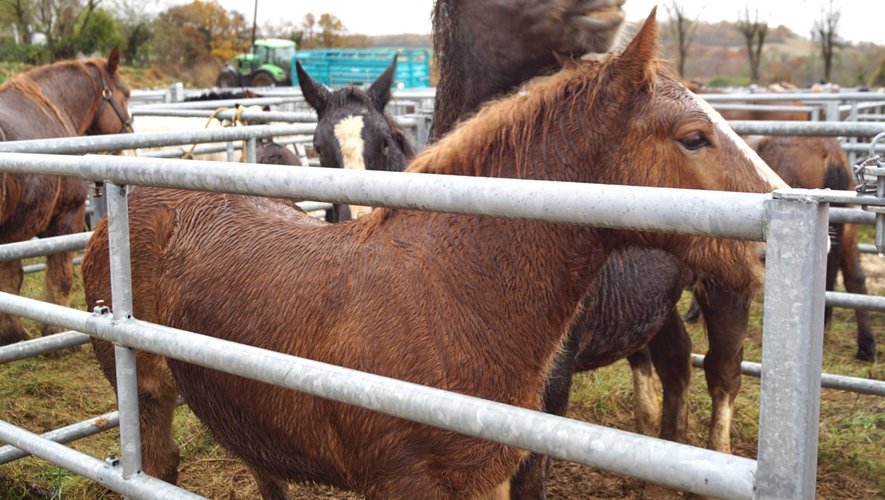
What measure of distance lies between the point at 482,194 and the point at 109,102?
7.07 m

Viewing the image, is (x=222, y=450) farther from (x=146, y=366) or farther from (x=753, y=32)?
Answer: (x=753, y=32)

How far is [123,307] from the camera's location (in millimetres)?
1955

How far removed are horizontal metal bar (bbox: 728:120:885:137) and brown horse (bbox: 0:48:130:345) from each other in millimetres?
4393

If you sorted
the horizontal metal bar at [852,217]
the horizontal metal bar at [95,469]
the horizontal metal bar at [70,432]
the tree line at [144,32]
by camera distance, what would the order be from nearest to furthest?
1. the horizontal metal bar at [95,469]
2. the horizontal metal bar at [852,217]
3. the horizontal metal bar at [70,432]
4. the tree line at [144,32]

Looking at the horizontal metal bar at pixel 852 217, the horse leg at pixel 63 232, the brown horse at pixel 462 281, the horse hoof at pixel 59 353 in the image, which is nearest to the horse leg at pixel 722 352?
the horizontal metal bar at pixel 852 217

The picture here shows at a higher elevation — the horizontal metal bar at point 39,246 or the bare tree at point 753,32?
the bare tree at point 753,32

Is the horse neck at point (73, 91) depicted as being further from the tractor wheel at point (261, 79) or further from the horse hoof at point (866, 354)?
the tractor wheel at point (261, 79)

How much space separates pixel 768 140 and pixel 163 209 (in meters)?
5.27

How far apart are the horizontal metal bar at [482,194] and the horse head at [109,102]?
19.8 ft

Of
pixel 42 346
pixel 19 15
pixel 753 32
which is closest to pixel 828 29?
pixel 753 32

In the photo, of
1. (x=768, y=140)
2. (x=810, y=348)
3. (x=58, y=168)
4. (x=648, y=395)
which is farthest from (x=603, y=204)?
(x=768, y=140)

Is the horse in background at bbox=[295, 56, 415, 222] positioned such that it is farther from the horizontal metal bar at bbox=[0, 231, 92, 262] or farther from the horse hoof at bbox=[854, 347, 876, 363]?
the horse hoof at bbox=[854, 347, 876, 363]

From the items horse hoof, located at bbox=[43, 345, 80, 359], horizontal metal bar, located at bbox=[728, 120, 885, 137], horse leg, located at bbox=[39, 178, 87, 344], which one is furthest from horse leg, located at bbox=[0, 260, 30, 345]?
horizontal metal bar, located at bbox=[728, 120, 885, 137]

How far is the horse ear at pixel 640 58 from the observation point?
2.07 meters
